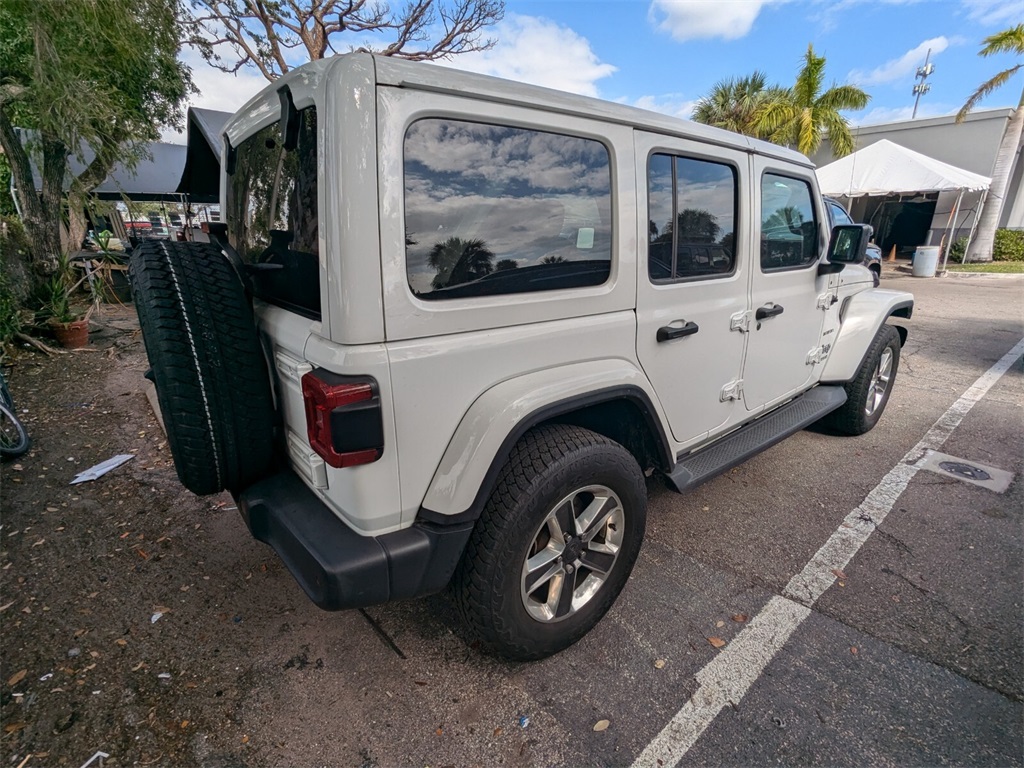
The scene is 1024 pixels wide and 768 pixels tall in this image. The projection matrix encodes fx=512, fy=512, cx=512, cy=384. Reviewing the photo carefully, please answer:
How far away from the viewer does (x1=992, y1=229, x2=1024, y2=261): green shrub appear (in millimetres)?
17000

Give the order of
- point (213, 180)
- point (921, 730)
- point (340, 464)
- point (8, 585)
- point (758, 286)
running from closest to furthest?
point (340, 464) → point (921, 730) → point (8, 585) → point (758, 286) → point (213, 180)

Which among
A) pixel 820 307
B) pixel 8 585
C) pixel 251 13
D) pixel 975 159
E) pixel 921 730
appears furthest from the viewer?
pixel 975 159

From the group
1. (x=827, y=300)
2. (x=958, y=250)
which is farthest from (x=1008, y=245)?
(x=827, y=300)

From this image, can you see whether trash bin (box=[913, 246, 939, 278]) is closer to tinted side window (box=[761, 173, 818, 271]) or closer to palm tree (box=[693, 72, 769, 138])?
palm tree (box=[693, 72, 769, 138])

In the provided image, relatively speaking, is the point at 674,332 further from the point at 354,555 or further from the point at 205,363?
the point at 205,363

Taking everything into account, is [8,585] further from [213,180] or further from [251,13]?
[251,13]

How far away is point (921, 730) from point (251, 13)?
19097 millimetres

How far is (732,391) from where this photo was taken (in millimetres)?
2781

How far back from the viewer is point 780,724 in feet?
5.96

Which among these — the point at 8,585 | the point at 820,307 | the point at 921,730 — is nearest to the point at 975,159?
the point at 820,307

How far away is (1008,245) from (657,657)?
22.7 m

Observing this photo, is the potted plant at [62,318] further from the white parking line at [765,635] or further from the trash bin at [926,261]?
the trash bin at [926,261]

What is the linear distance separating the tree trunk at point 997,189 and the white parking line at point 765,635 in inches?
705

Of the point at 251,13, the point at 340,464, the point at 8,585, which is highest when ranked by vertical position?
the point at 251,13
